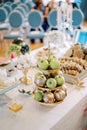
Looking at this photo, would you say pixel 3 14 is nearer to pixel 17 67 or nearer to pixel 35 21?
pixel 35 21

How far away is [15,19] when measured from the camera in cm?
471

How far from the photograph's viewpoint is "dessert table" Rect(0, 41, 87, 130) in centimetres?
125

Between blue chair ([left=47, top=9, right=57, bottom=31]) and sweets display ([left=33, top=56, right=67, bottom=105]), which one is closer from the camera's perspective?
sweets display ([left=33, top=56, right=67, bottom=105])

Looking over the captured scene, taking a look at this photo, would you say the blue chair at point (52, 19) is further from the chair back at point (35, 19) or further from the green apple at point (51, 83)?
the green apple at point (51, 83)

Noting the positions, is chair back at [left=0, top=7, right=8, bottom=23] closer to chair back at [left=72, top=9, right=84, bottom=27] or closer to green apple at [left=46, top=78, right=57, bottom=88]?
chair back at [left=72, top=9, right=84, bottom=27]

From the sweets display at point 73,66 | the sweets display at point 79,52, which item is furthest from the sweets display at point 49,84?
the sweets display at point 79,52

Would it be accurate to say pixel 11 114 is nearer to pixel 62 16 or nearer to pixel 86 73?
pixel 86 73

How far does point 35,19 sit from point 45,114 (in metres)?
3.63

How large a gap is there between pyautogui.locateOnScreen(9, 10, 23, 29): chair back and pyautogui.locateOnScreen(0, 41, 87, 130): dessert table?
129 inches

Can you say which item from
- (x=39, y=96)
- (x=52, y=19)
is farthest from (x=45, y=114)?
(x=52, y=19)

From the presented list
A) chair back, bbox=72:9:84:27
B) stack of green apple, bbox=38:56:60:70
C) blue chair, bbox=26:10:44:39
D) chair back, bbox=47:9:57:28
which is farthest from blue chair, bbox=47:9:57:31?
stack of green apple, bbox=38:56:60:70

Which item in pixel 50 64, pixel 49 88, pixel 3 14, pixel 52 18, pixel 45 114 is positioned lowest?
pixel 45 114

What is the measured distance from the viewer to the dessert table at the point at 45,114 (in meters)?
1.25

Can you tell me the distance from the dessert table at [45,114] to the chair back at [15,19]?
3.28 metres
